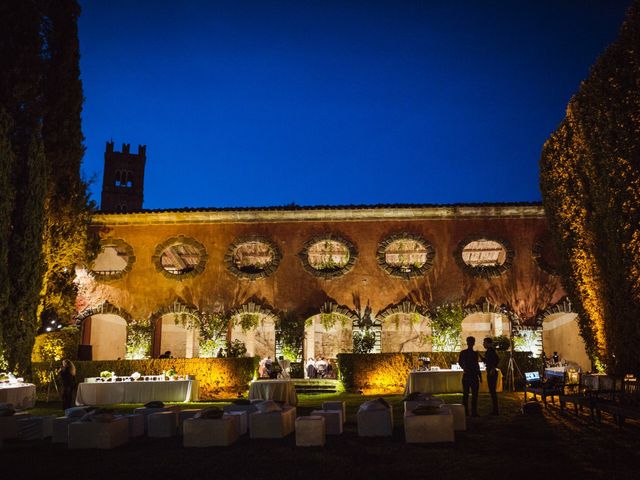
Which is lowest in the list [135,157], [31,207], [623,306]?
[623,306]

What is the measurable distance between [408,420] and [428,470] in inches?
71.7

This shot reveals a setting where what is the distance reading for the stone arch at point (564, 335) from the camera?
20312 mm

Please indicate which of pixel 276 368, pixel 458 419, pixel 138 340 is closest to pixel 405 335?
pixel 276 368

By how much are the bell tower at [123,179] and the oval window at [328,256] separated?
1021 inches

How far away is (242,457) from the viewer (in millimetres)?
7719

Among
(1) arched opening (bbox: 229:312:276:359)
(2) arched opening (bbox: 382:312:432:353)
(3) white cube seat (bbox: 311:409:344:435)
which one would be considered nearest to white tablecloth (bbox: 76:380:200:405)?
(3) white cube seat (bbox: 311:409:344:435)

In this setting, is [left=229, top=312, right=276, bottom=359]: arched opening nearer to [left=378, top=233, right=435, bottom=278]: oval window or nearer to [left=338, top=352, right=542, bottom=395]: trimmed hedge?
[left=378, top=233, right=435, bottom=278]: oval window

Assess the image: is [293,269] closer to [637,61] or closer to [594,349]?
[594,349]

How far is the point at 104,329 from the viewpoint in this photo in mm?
23953

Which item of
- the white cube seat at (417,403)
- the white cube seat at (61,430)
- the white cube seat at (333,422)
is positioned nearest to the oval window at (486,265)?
the white cube seat at (417,403)

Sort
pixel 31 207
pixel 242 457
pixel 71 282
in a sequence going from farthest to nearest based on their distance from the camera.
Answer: pixel 71 282, pixel 31 207, pixel 242 457

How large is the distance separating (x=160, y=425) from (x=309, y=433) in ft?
9.47

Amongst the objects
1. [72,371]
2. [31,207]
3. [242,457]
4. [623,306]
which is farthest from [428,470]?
[31,207]

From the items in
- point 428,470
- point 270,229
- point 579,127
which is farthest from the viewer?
point 270,229
